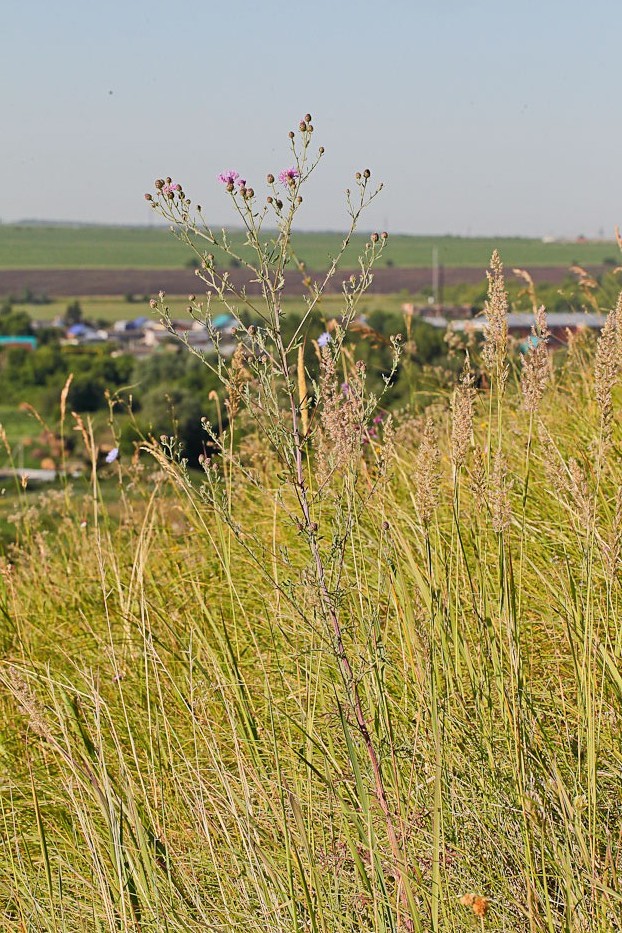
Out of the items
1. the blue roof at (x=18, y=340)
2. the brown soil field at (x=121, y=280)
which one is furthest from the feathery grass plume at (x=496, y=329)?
the brown soil field at (x=121, y=280)

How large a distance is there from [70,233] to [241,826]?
180 meters

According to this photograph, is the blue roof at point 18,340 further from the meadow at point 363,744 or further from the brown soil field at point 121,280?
the meadow at point 363,744

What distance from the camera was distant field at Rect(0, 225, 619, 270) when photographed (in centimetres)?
12850

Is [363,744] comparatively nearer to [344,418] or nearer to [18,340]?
[344,418]

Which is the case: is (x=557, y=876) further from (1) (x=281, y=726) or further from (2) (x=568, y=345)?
(2) (x=568, y=345)

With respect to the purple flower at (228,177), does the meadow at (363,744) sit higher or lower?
lower

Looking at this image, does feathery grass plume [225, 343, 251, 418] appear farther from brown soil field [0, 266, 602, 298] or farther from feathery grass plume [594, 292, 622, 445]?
brown soil field [0, 266, 602, 298]

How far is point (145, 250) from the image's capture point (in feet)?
504

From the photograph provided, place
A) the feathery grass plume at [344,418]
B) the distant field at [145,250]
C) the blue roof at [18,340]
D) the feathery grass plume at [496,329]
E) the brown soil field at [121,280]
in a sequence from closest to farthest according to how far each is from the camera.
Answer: the feathery grass plume at [344,418], the feathery grass plume at [496,329], the blue roof at [18,340], the brown soil field at [121,280], the distant field at [145,250]

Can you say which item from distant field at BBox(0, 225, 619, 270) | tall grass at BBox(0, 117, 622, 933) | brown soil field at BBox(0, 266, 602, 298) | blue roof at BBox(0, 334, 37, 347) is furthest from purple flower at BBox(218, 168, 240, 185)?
distant field at BBox(0, 225, 619, 270)

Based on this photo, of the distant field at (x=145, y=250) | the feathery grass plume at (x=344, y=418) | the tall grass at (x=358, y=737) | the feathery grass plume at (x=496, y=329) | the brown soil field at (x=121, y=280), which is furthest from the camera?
the distant field at (x=145, y=250)

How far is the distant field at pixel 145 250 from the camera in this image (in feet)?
422

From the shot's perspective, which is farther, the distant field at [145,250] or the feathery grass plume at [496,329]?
the distant field at [145,250]

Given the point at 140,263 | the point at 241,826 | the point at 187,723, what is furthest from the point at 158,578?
the point at 140,263
